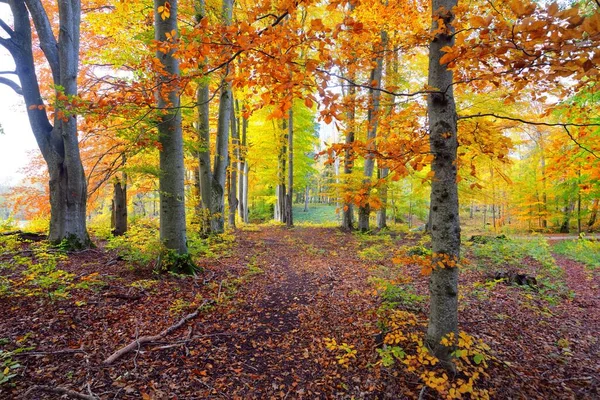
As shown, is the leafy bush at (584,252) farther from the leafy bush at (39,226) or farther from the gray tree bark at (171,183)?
the leafy bush at (39,226)

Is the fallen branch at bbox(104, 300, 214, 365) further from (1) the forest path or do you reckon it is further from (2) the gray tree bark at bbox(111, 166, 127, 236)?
(2) the gray tree bark at bbox(111, 166, 127, 236)

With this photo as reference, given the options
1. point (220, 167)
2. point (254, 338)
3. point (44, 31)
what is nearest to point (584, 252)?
point (254, 338)

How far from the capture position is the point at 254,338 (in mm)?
4008

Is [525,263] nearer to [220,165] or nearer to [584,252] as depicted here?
[584,252]

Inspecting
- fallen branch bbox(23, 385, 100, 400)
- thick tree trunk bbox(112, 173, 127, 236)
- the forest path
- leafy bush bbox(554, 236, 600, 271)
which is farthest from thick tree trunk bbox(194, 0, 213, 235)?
leafy bush bbox(554, 236, 600, 271)

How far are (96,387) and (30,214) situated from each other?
44.7 feet

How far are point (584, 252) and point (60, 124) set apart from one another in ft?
58.8

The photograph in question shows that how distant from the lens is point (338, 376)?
3.32m

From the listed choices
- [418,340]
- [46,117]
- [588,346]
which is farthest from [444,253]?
[46,117]

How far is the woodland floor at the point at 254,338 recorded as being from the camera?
2.97m

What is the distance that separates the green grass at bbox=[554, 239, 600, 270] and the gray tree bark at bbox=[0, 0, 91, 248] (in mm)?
15350

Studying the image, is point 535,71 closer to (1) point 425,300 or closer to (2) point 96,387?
(1) point 425,300

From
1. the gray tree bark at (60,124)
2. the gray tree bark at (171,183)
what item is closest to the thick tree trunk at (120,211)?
the gray tree bark at (60,124)

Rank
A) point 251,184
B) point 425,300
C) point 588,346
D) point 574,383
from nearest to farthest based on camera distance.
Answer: point 574,383 < point 588,346 < point 425,300 < point 251,184
